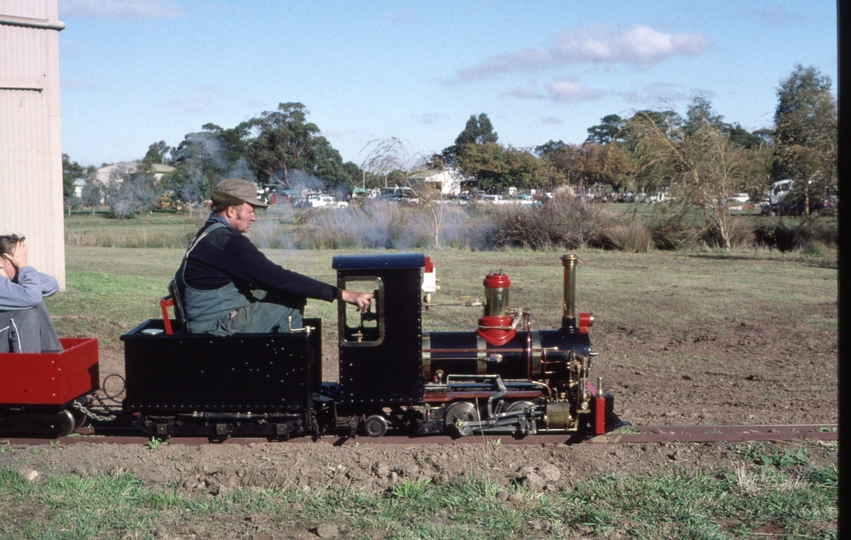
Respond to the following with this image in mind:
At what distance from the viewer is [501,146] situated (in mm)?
41812

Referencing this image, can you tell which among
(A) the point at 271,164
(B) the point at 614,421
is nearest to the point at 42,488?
(B) the point at 614,421

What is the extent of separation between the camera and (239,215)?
5.89m

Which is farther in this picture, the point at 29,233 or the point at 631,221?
the point at 631,221

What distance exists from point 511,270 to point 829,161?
403 inches

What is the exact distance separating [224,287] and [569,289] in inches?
98.7

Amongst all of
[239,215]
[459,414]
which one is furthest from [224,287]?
[459,414]

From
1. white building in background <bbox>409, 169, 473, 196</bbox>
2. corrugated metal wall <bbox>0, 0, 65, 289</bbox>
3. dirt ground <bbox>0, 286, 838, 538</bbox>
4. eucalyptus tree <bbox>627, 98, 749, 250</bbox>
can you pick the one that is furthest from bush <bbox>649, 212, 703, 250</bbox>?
corrugated metal wall <bbox>0, 0, 65, 289</bbox>

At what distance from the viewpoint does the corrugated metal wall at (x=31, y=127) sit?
1273 cm

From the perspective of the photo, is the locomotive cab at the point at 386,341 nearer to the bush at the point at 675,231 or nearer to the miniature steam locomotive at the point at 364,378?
the miniature steam locomotive at the point at 364,378

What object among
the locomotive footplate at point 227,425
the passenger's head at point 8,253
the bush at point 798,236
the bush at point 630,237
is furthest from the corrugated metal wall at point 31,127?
the bush at point 798,236

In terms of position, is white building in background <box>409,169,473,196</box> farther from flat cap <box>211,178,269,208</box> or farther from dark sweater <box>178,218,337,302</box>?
dark sweater <box>178,218,337,302</box>

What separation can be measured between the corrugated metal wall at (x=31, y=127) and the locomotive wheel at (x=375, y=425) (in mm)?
9401
